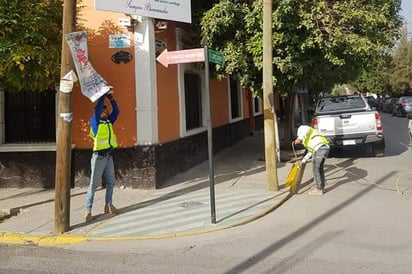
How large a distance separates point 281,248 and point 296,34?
6526mm

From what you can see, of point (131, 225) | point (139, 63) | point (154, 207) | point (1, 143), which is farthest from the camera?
point (1, 143)

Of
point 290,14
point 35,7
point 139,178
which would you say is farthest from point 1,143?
point 290,14

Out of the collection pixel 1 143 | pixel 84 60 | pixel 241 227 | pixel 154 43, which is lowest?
pixel 241 227

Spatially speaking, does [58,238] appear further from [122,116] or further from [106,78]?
[106,78]

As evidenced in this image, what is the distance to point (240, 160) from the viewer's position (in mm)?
14398

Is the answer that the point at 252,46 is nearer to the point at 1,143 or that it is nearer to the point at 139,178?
the point at 139,178

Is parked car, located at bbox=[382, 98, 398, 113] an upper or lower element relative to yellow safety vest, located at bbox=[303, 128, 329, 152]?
upper

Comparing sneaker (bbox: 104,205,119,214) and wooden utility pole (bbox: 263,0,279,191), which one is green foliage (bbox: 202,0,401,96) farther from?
sneaker (bbox: 104,205,119,214)

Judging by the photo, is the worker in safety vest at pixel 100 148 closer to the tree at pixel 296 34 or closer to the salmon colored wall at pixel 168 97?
the salmon colored wall at pixel 168 97

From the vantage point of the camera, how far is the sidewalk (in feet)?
24.1

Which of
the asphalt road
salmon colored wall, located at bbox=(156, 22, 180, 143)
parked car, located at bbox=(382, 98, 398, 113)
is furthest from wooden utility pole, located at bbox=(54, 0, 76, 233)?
parked car, located at bbox=(382, 98, 398, 113)

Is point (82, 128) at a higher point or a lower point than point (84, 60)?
lower

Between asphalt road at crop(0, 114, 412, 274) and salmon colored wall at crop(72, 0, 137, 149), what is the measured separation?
3.72 meters

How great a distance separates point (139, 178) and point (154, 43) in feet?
9.40
